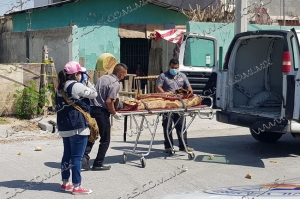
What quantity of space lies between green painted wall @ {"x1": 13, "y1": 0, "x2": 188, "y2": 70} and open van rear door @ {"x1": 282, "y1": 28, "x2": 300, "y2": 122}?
7.80m

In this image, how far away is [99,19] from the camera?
16859 mm

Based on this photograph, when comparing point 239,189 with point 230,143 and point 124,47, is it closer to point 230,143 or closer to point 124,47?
point 230,143

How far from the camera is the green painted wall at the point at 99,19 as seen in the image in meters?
16.3

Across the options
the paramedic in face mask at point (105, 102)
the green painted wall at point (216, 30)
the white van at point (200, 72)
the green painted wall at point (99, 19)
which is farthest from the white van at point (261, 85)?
the green painted wall at point (99, 19)

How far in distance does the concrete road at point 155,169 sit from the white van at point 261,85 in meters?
0.54

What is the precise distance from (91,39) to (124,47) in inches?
81.9

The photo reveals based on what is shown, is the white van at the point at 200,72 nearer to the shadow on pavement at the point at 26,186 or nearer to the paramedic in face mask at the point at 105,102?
the paramedic in face mask at the point at 105,102

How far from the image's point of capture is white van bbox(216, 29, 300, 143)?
8898mm

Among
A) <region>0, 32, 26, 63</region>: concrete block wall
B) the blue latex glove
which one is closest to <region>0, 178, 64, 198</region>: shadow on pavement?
the blue latex glove

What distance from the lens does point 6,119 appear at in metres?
13.2

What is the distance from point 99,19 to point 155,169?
8831 mm

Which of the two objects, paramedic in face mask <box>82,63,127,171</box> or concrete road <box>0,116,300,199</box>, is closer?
concrete road <box>0,116,300,199</box>

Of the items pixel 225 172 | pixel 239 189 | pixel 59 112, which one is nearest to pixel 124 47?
pixel 225 172

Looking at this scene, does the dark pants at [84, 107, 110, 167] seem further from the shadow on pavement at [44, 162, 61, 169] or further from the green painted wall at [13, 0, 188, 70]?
the green painted wall at [13, 0, 188, 70]
